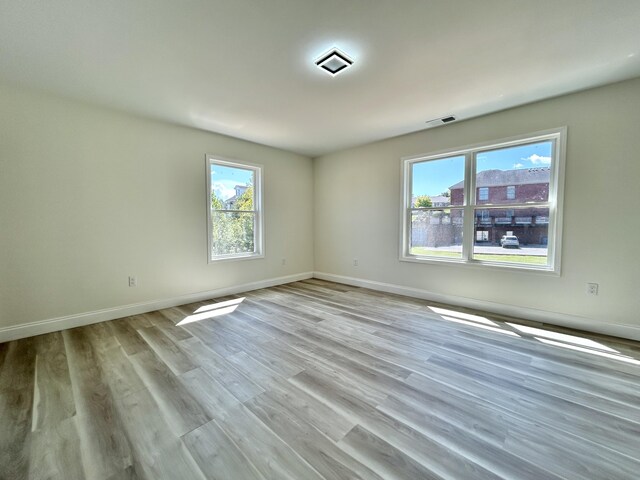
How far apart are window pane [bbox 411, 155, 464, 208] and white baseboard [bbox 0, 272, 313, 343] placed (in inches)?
131

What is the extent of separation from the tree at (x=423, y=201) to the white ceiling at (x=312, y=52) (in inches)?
49.9

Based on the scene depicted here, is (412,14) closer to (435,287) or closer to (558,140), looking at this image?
(558,140)

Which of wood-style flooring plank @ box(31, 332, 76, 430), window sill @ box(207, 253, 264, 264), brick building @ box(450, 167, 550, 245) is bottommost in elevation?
wood-style flooring plank @ box(31, 332, 76, 430)

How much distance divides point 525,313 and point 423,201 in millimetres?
2009

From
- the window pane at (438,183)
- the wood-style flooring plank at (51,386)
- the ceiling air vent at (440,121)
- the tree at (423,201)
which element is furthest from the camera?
the tree at (423,201)

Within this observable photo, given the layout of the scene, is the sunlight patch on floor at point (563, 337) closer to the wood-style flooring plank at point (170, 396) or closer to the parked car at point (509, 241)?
the parked car at point (509, 241)

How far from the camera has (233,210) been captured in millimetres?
4387

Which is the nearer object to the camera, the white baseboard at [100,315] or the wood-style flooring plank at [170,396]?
the wood-style flooring plank at [170,396]

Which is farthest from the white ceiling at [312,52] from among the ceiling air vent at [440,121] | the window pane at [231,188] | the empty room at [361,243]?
the window pane at [231,188]

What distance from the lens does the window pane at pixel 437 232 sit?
3820 mm

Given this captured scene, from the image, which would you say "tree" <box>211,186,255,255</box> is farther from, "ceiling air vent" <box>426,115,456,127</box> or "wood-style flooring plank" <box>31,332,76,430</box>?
"ceiling air vent" <box>426,115,456,127</box>

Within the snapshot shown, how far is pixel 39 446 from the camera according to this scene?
137 centimetres

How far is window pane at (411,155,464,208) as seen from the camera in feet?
12.4

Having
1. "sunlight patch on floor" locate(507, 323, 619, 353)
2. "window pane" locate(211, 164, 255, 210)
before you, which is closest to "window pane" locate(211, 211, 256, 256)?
"window pane" locate(211, 164, 255, 210)
